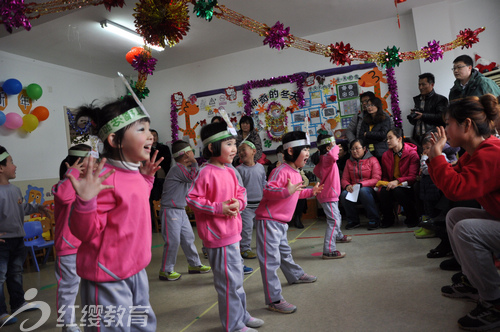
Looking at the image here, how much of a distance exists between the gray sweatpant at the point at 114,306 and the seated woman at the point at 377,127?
191 inches

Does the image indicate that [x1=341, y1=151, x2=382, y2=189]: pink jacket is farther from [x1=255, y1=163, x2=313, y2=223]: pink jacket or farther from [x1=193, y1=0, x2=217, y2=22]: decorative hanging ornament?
[x1=193, y1=0, x2=217, y2=22]: decorative hanging ornament

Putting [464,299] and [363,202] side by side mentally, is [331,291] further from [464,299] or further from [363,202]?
[363,202]

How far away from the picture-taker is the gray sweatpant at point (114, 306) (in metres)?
1.46

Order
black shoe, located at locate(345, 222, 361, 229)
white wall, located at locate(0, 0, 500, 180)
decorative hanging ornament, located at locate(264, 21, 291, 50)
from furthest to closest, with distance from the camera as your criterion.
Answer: white wall, located at locate(0, 0, 500, 180) < black shoe, located at locate(345, 222, 361, 229) < decorative hanging ornament, located at locate(264, 21, 291, 50)

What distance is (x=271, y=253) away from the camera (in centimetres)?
253

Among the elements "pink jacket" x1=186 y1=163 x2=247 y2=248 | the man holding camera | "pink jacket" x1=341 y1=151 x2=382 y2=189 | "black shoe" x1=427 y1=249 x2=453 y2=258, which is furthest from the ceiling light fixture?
"black shoe" x1=427 y1=249 x2=453 y2=258

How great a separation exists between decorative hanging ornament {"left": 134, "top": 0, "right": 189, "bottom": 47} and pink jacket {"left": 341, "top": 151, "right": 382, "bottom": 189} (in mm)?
3281

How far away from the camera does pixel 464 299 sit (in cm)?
229

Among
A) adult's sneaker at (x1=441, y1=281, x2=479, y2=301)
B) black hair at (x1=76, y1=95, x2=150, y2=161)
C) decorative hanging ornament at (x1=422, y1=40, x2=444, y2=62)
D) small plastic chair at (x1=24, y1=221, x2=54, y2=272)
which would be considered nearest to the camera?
black hair at (x1=76, y1=95, x2=150, y2=161)

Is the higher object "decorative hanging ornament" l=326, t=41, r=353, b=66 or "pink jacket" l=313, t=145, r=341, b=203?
"decorative hanging ornament" l=326, t=41, r=353, b=66

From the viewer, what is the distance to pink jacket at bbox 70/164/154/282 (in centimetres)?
146

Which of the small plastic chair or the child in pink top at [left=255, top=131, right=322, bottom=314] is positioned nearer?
the child in pink top at [left=255, top=131, right=322, bottom=314]

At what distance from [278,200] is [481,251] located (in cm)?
128

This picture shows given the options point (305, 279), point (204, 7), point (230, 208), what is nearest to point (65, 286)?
point (230, 208)
